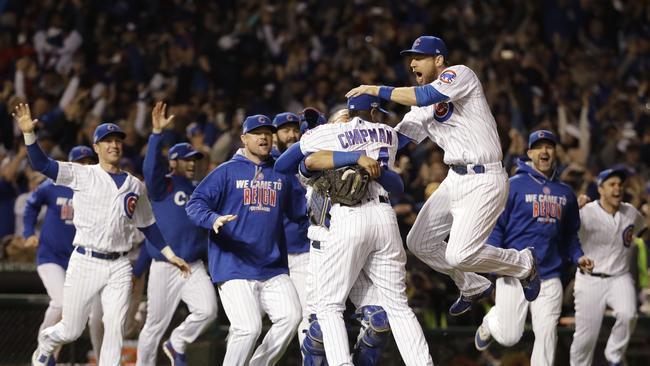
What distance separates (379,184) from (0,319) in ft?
16.5

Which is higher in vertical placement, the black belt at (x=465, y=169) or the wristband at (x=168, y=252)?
the black belt at (x=465, y=169)

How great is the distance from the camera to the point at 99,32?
17.7 meters

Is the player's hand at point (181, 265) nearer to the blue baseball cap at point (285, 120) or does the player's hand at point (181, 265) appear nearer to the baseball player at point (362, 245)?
the blue baseball cap at point (285, 120)

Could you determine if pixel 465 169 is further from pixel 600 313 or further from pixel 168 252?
pixel 600 313

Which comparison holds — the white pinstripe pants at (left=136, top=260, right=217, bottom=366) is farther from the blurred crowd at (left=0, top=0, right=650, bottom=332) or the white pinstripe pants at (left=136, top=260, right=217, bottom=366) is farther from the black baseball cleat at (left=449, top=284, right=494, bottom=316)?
the blurred crowd at (left=0, top=0, right=650, bottom=332)

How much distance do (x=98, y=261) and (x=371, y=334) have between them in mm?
2647

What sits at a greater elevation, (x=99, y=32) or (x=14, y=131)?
(x=99, y=32)

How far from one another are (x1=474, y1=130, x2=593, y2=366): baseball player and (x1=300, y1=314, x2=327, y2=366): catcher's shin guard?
76.2 inches

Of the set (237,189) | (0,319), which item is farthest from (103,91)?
(237,189)

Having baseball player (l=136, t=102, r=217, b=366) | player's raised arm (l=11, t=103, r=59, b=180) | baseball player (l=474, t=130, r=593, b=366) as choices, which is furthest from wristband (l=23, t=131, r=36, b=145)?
baseball player (l=474, t=130, r=593, b=366)

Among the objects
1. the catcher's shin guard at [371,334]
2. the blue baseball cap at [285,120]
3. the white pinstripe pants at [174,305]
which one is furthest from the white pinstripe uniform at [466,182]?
the white pinstripe pants at [174,305]

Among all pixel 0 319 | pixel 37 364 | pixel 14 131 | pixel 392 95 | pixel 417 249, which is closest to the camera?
pixel 392 95

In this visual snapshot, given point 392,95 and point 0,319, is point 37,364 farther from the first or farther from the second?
point 392,95

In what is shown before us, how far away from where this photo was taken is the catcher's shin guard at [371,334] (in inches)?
310
